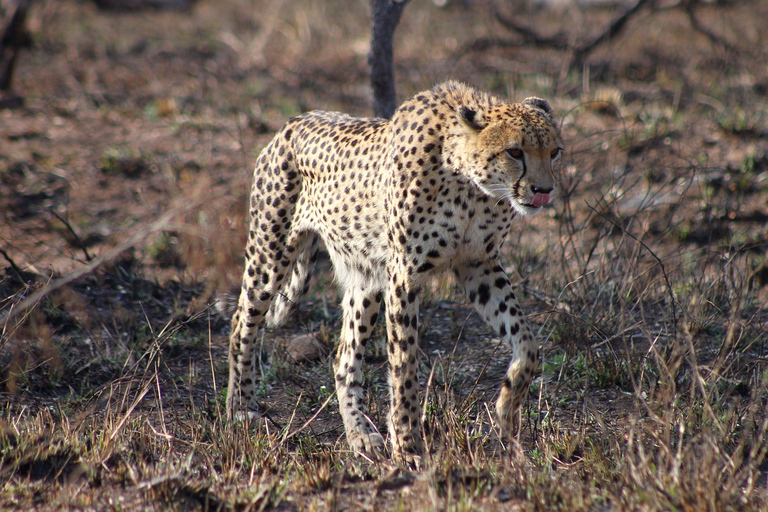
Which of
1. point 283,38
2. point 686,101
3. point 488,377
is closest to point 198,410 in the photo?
point 488,377

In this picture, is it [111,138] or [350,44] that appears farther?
[350,44]

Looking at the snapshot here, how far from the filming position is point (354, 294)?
3947 mm

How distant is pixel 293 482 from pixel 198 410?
1110 millimetres

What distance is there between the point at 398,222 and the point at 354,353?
0.84m

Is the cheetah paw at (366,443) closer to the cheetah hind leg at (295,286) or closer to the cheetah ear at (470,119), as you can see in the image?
the cheetah hind leg at (295,286)

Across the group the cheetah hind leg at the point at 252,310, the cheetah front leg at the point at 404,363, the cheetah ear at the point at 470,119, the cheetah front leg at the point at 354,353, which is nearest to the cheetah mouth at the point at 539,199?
the cheetah ear at the point at 470,119

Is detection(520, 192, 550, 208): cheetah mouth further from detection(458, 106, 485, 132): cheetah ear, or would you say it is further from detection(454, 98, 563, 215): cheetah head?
detection(458, 106, 485, 132): cheetah ear

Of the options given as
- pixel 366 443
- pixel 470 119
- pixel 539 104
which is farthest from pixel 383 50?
pixel 366 443

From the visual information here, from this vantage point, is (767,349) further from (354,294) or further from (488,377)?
(354,294)

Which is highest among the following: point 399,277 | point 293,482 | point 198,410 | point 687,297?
point 399,277

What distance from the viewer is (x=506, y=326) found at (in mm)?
3340

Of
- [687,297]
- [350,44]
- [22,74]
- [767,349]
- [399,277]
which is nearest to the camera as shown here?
[399,277]

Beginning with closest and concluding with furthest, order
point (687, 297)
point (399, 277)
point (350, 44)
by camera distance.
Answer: point (399, 277) → point (687, 297) → point (350, 44)

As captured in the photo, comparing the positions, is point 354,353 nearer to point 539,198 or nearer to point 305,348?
point 305,348
